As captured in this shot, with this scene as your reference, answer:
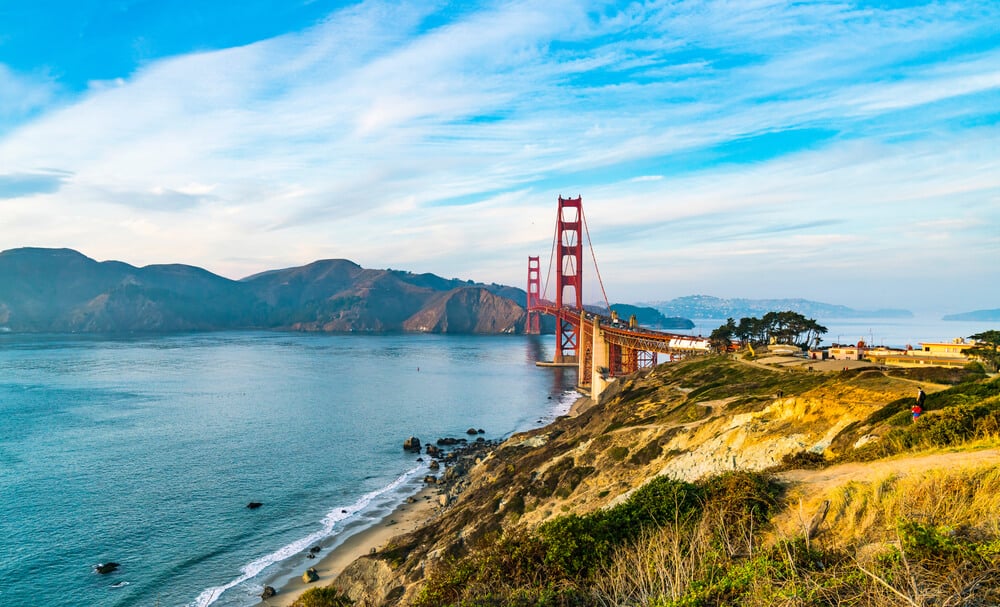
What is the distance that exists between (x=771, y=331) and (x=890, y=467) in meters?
42.0

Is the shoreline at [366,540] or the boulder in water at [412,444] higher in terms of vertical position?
the boulder in water at [412,444]

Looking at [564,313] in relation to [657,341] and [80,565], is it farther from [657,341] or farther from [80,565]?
[80,565]

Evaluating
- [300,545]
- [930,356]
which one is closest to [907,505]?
[300,545]

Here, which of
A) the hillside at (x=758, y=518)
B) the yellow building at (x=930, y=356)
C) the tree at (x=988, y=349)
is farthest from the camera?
the yellow building at (x=930, y=356)

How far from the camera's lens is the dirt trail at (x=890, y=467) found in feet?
29.8

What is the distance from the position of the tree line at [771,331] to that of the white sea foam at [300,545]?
1214 inches

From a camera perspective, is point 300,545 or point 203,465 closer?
point 300,545

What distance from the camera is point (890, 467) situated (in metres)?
10.1

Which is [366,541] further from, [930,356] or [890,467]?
[930,356]

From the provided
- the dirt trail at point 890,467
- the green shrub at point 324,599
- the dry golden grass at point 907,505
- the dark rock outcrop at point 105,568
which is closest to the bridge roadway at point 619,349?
the green shrub at point 324,599

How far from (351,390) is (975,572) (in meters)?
62.5

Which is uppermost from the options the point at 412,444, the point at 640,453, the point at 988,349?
the point at 988,349

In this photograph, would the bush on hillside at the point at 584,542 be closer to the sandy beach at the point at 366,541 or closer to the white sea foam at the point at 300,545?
the sandy beach at the point at 366,541

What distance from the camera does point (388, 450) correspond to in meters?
39.3
